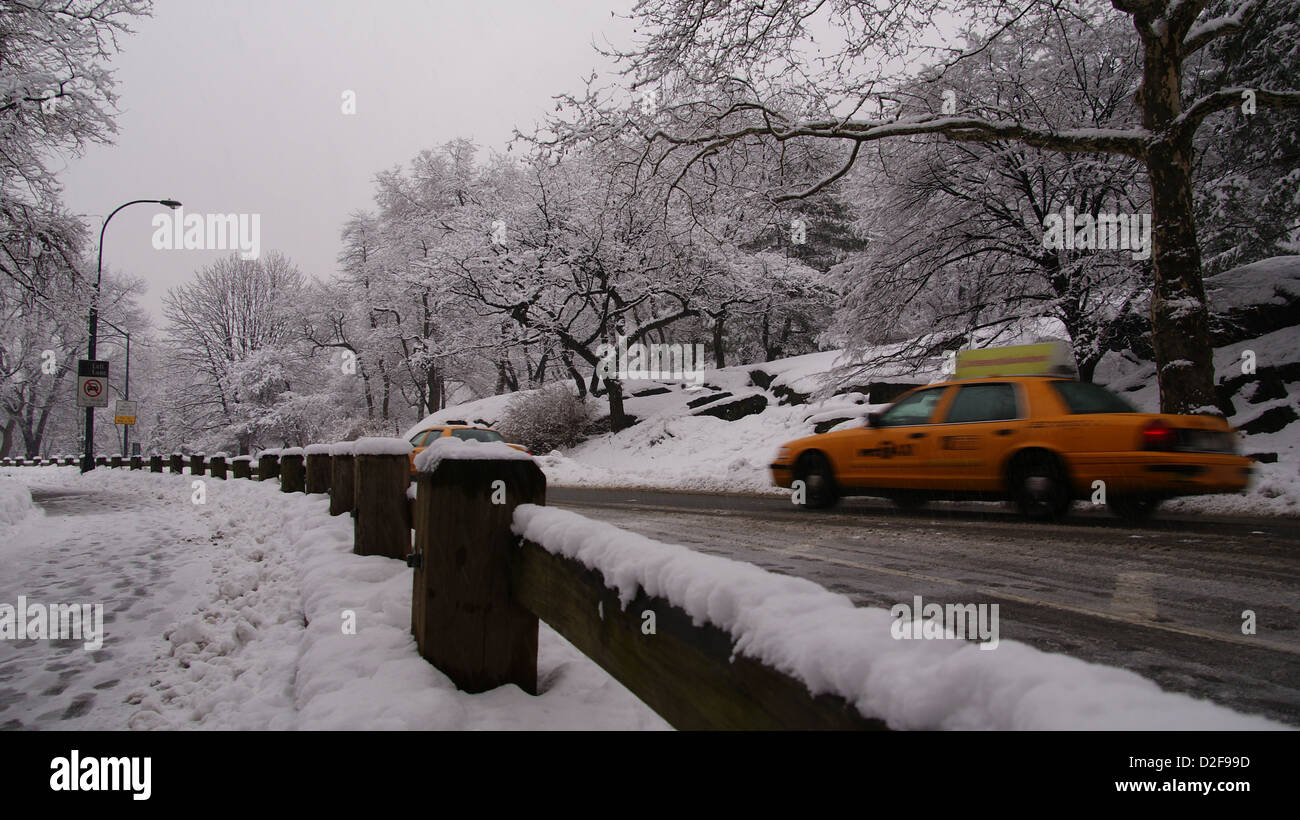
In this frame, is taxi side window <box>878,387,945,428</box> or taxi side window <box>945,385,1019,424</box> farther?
taxi side window <box>878,387,945,428</box>

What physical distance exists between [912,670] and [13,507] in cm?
1259

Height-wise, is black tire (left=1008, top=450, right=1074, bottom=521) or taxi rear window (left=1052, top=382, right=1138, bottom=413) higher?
taxi rear window (left=1052, top=382, right=1138, bottom=413)

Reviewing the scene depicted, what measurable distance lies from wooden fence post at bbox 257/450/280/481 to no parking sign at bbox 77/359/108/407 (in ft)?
38.4

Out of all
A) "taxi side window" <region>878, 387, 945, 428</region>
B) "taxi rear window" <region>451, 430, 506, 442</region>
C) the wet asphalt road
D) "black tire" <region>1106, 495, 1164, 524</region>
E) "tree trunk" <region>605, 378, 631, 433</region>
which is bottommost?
the wet asphalt road

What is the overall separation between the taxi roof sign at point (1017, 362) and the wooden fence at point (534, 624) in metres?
8.27

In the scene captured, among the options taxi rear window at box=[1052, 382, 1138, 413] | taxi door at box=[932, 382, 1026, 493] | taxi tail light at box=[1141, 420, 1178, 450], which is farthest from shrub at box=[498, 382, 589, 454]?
taxi tail light at box=[1141, 420, 1178, 450]

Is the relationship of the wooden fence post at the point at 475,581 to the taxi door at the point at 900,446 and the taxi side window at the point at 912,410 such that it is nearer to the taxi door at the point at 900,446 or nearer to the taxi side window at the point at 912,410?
the taxi door at the point at 900,446

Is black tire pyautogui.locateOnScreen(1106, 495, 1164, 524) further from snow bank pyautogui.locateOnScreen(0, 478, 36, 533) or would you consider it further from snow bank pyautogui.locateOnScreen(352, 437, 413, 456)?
snow bank pyautogui.locateOnScreen(0, 478, 36, 533)

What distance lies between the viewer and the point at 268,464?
482 inches

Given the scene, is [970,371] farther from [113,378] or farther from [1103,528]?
[113,378]

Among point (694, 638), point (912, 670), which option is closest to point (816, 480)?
point (694, 638)

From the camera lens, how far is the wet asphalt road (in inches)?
116

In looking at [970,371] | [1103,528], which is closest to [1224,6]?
[970,371]

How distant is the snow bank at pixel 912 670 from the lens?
736 millimetres
